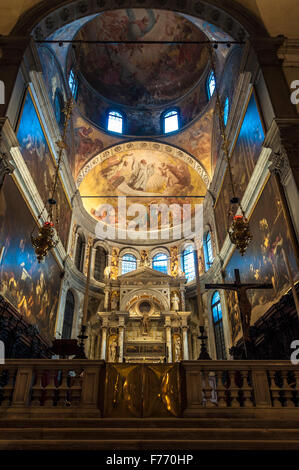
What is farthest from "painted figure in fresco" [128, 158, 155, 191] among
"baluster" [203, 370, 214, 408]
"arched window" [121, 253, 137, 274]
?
"baluster" [203, 370, 214, 408]

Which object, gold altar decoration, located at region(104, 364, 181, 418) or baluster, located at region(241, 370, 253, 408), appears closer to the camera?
baluster, located at region(241, 370, 253, 408)

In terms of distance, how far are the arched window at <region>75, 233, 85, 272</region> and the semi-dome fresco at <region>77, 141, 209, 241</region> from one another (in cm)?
235

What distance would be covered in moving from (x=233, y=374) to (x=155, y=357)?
12231mm

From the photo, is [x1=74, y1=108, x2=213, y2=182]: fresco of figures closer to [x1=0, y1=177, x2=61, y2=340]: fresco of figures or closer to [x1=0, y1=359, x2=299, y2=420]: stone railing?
[x1=0, y1=177, x2=61, y2=340]: fresco of figures

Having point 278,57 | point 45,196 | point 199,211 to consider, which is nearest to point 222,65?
point 278,57

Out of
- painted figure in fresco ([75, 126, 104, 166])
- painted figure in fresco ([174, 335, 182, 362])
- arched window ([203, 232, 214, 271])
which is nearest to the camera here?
painted figure in fresco ([174, 335, 182, 362])

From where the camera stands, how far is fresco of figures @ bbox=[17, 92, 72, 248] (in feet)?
35.1

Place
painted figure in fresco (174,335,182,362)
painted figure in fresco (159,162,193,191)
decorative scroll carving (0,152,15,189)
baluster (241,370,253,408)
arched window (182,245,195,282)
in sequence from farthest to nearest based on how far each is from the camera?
1. painted figure in fresco (159,162,193,191)
2. arched window (182,245,195,282)
3. painted figure in fresco (174,335,182,362)
4. decorative scroll carving (0,152,15,189)
5. baluster (241,370,253,408)

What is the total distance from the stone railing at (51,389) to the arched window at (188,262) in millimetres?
16162

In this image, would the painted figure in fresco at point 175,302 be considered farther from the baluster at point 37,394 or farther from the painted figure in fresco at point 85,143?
the baluster at point 37,394

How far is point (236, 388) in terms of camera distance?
4.90 m

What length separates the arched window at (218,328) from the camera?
16.4 metres

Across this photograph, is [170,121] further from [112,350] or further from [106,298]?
[112,350]

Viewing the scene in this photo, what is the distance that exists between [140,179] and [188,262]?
22.3 ft
